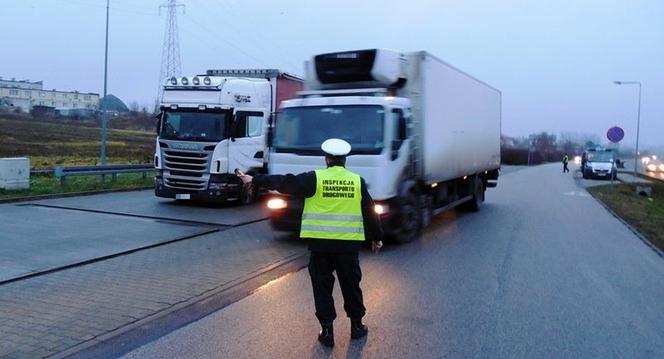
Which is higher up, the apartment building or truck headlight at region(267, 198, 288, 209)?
the apartment building

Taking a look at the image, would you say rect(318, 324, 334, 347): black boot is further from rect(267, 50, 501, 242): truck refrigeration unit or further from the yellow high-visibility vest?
rect(267, 50, 501, 242): truck refrigeration unit

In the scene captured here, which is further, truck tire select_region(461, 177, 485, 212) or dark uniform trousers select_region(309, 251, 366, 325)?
truck tire select_region(461, 177, 485, 212)

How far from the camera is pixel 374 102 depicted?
31.6ft

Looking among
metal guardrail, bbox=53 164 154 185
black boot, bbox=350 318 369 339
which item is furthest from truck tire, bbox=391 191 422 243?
metal guardrail, bbox=53 164 154 185

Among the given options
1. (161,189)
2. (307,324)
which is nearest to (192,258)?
(307,324)

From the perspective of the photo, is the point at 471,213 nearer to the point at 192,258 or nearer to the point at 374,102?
the point at 374,102

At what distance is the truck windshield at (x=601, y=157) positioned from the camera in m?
40.0

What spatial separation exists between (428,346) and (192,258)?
14.9ft

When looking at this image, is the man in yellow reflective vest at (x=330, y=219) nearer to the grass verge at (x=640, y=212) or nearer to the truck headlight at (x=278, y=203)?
the truck headlight at (x=278, y=203)

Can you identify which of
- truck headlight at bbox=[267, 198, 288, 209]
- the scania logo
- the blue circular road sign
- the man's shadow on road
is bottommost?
the man's shadow on road

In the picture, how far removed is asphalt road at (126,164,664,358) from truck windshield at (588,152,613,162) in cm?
3205

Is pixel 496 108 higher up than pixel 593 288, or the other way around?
pixel 496 108

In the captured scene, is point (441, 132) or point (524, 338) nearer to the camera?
point (524, 338)

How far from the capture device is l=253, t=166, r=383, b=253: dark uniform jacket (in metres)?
4.96
